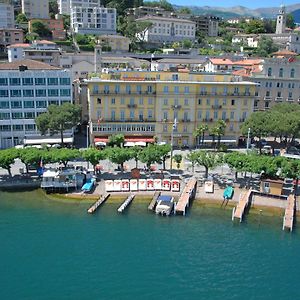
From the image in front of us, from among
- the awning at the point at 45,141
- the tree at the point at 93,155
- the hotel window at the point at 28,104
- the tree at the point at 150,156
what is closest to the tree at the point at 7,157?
the tree at the point at 93,155

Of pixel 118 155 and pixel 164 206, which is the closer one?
pixel 164 206

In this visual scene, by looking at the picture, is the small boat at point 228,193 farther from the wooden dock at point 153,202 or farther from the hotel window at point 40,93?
the hotel window at point 40,93

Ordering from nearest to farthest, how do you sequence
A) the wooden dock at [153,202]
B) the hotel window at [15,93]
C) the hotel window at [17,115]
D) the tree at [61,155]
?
1. the wooden dock at [153,202]
2. the tree at [61,155]
3. the hotel window at [15,93]
4. the hotel window at [17,115]

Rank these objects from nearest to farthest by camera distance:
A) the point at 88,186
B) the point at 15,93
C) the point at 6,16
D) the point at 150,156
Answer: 1. the point at 88,186
2. the point at 150,156
3. the point at 15,93
4. the point at 6,16

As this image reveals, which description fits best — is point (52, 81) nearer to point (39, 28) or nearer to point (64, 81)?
point (64, 81)

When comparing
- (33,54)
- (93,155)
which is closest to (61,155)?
(93,155)

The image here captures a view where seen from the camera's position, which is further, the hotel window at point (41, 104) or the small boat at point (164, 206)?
the hotel window at point (41, 104)

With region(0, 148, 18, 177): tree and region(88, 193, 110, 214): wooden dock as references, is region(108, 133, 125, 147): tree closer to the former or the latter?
region(88, 193, 110, 214): wooden dock
